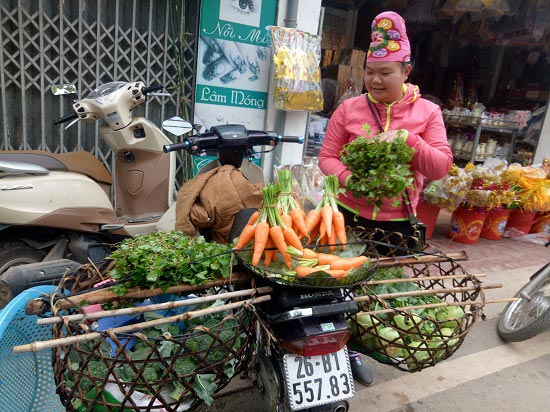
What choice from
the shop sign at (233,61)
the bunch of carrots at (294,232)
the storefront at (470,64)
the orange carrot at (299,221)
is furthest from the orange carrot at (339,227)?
the storefront at (470,64)

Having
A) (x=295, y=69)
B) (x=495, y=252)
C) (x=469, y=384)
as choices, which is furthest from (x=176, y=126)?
(x=495, y=252)

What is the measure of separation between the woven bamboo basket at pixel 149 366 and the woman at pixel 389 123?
1.18 meters

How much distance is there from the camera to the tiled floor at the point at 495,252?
5.19 metres

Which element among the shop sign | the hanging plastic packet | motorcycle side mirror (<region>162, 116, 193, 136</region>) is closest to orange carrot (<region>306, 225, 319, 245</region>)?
motorcycle side mirror (<region>162, 116, 193, 136</region>)

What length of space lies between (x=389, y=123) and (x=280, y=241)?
50.2 inches

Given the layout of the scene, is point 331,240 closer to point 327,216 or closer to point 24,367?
point 327,216

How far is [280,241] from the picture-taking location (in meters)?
1.72

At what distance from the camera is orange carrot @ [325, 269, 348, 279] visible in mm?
1603

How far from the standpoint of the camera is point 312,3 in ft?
16.0

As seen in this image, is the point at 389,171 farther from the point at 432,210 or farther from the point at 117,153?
the point at 432,210

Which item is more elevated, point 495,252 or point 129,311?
point 129,311

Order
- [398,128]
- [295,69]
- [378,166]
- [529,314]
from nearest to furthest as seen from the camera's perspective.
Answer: [378,166], [398,128], [529,314], [295,69]

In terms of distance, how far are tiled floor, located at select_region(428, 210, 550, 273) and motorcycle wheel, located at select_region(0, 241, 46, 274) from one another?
4.52m

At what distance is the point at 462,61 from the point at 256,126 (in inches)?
238
